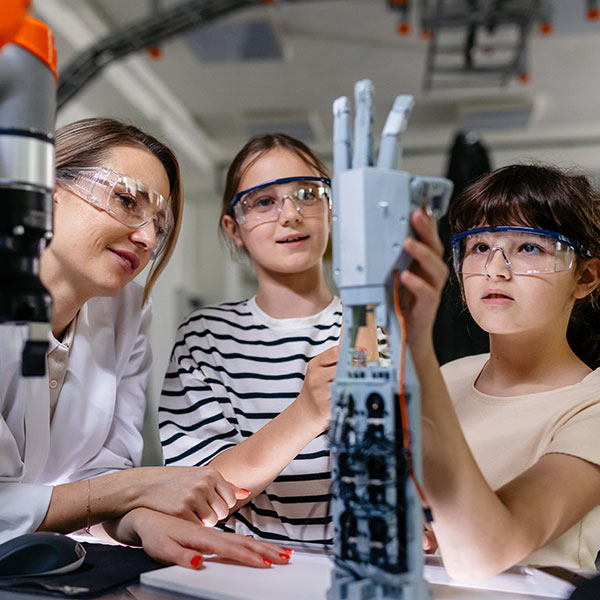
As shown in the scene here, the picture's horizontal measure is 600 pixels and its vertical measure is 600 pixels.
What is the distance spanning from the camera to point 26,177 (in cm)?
76

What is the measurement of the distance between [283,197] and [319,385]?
608mm

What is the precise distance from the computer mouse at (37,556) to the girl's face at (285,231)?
32.1 inches

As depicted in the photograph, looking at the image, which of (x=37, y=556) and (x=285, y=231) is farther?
(x=285, y=231)

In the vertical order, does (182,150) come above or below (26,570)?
above

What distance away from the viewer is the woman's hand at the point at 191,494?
3.84ft

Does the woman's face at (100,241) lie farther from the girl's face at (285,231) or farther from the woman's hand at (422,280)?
the woman's hand at (422,280)

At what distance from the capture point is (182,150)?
7.27m

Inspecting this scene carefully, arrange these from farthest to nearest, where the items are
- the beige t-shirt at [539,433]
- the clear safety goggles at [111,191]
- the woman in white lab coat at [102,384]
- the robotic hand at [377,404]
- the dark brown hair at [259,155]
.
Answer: the dark brown hair at [259,155], the clear safety goggles at [111,191], the woman in white lab coat at [102,384], the beige t-shirt at [539,433], the robotic hand at [377,404]

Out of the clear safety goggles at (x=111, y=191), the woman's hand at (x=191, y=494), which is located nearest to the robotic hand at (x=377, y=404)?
the woman's hand at (x=191, y=494)

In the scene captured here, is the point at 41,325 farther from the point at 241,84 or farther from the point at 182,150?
the point at 182,150

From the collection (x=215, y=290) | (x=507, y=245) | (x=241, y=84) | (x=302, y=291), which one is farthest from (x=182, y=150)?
(x=507, y=245)

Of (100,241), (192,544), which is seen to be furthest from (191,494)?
(100,241)

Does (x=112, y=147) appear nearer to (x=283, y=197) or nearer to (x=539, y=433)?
(x=283, y=197)

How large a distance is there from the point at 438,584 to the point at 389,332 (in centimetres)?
35
